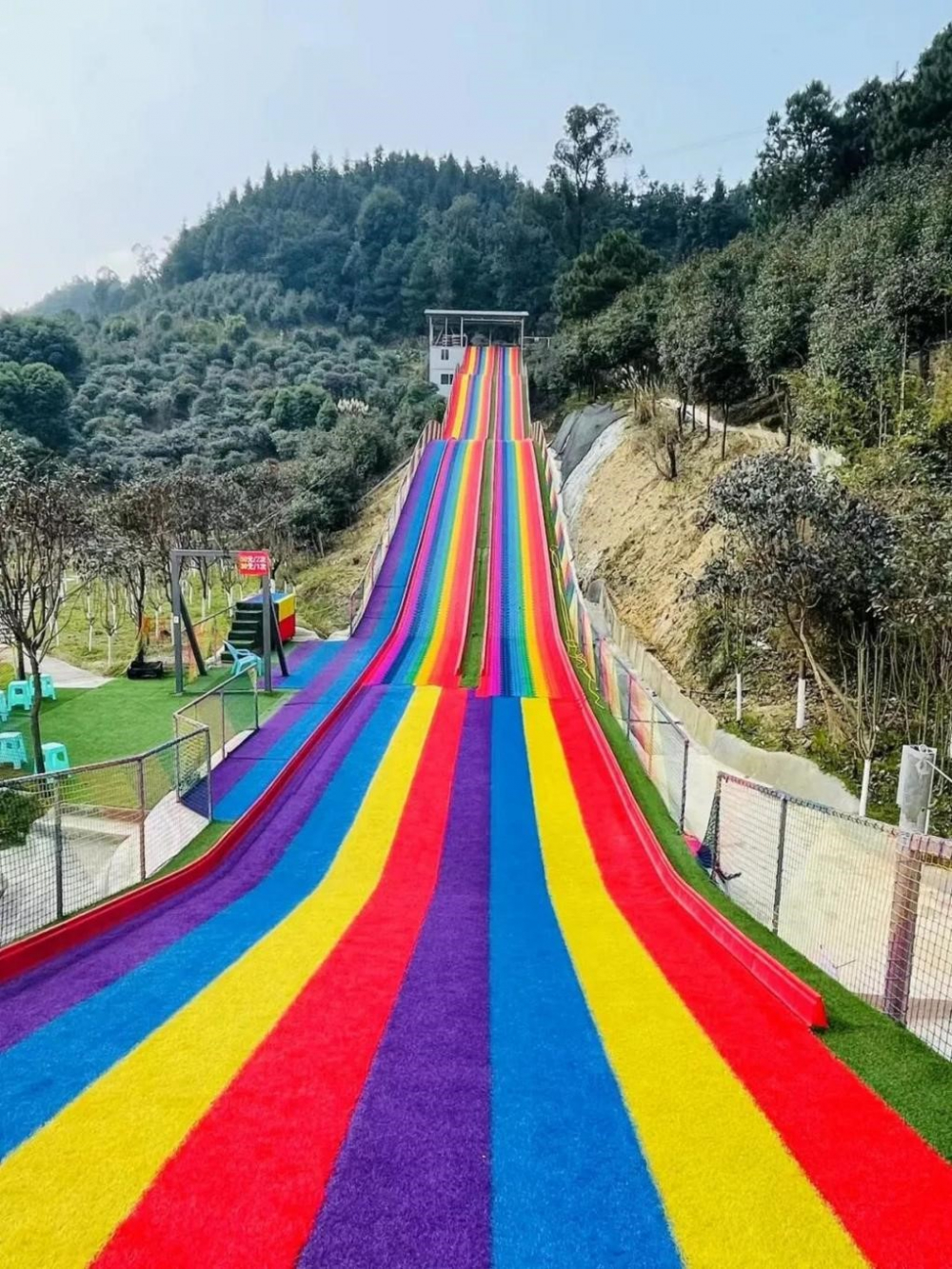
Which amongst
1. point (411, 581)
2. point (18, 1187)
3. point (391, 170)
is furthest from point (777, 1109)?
point (391, 170)

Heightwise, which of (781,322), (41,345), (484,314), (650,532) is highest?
(484,314)

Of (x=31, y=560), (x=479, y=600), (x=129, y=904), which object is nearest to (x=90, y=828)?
(x=129, y=904)

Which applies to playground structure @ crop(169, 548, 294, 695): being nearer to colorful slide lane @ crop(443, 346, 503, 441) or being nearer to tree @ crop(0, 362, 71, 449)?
colorful slide lane @ crop(443, 346, 503, 441)

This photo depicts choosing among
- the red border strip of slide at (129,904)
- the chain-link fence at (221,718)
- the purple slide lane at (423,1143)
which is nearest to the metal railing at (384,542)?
the chain-link fence at (221,718)

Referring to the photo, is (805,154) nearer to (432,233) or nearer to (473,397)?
(473,397)

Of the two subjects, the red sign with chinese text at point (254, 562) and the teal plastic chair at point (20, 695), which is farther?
the teal plastic chair at point (20, 695)

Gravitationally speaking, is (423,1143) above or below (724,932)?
above

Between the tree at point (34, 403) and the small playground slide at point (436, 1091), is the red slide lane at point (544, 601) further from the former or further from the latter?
the tree at point (34, 403)
